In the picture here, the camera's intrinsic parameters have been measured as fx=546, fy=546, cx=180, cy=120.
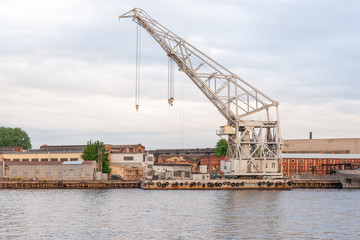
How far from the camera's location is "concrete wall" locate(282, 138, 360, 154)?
125m

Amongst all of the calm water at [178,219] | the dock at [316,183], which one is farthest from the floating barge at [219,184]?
the calm water at [178,219]

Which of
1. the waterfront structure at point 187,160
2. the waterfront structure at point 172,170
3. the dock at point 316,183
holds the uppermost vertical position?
the waterfront structure at point 187,160

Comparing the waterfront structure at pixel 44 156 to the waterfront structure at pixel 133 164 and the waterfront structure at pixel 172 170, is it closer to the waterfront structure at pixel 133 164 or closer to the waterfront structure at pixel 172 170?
the waterfront structure at pixel 133 164

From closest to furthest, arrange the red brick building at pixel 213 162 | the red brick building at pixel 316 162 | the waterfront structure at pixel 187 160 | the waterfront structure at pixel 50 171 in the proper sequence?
the waterfront structure at pixel 50 171
the red brick building at pixel 316 162
the red brick building at pixel 213 162
the waterfront structure at pixel 187 160

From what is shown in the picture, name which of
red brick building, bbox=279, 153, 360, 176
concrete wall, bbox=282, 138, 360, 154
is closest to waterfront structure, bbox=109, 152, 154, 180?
red brick building, bbox=279, 153, 360, 176

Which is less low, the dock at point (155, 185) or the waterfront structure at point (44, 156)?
the waterfront structure at point (44, 156)

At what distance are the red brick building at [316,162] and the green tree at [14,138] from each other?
2868 inches

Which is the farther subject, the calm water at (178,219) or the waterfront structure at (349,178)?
the waterfront structure at (349,178)

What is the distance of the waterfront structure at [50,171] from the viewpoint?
89.7 metres

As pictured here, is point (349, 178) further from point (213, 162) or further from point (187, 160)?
point (187, 160)

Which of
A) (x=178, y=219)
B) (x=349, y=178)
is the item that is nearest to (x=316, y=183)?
(x=349, y=178)

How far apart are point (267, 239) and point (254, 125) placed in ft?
152

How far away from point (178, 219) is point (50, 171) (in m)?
53.8

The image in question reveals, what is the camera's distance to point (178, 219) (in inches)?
1607
